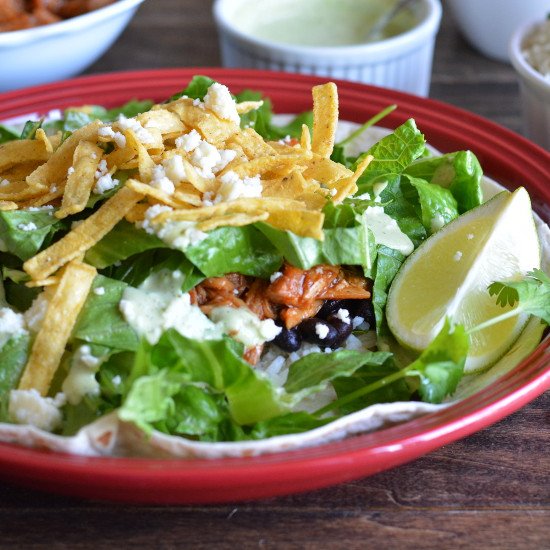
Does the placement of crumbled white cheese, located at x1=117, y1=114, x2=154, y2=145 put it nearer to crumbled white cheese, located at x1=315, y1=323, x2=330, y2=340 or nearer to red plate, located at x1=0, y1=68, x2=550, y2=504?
crumbled white cheese, located at x1=315, y1=323, x2=330, y2=340

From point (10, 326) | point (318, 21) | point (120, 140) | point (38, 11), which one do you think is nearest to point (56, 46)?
point (38, 11)

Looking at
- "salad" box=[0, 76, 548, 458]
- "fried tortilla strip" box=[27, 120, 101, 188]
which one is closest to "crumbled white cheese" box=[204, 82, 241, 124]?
"salad" box=[0, 76, 548, 458]

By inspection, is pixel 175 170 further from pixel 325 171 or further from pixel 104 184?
pixel 325 171

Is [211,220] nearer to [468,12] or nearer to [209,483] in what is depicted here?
[209,483]

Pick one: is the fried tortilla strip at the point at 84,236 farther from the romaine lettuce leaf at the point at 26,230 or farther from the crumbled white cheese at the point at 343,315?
the crumbled white cheese at the point at 343,315

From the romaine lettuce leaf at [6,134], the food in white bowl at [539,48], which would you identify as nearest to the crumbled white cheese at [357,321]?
the romaine lettuce leaf at [6,134]

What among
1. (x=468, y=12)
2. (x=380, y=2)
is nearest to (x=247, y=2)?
(x=380, y=2)
